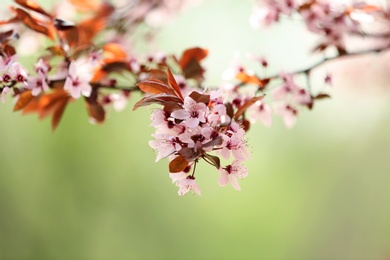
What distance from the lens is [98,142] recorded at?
6.79m

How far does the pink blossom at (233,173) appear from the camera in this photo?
118cm

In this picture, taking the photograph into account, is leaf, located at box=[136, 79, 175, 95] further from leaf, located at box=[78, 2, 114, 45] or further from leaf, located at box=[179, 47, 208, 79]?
leaf, located at box=[78, 2, 114, 45]

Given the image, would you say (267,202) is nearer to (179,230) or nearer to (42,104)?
(179,230)

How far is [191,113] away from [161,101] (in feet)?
0.21

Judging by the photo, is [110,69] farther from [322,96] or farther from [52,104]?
[322,96]

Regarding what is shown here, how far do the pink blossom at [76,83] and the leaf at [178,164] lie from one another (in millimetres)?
363

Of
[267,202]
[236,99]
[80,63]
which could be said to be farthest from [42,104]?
[267,202]

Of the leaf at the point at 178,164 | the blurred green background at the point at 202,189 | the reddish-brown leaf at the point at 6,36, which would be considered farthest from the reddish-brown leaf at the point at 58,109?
the blurred green background at the point at 202,189

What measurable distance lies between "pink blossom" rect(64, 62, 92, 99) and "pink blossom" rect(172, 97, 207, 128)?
0.36 metres

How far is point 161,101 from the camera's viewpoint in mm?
1139

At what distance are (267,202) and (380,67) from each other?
4.29 m

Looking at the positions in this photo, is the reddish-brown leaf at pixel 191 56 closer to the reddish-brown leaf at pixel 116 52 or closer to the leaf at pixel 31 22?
the reddish-brown leaf at pixel 116 52

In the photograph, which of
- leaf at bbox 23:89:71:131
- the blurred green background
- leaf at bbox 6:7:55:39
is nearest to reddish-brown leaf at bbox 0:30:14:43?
leaf at bbox 6:7:55:39

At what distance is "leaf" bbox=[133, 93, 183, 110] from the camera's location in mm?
1133
